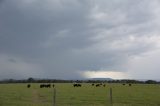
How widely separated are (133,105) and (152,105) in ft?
5.96

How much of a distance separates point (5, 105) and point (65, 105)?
225 inches

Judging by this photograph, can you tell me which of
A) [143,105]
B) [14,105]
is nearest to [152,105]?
[143,105]

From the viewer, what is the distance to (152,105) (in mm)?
30641

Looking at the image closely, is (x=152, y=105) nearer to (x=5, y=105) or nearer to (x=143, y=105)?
(x=143, y=105)

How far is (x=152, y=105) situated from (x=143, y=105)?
0.85 meters

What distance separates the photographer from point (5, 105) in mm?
30078

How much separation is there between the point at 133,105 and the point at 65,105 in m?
6.65

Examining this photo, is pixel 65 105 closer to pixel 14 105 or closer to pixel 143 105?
pixel 14 105

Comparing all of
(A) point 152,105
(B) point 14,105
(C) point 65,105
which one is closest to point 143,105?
(A) point 152,105

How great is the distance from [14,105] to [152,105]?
1332cm

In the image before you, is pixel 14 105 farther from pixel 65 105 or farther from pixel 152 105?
pixel 152 105

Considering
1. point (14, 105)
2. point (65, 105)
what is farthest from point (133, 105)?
point (14, 105)

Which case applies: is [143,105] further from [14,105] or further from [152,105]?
[14,105]

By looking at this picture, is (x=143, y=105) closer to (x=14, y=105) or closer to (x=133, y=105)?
(x=133, y=105)
